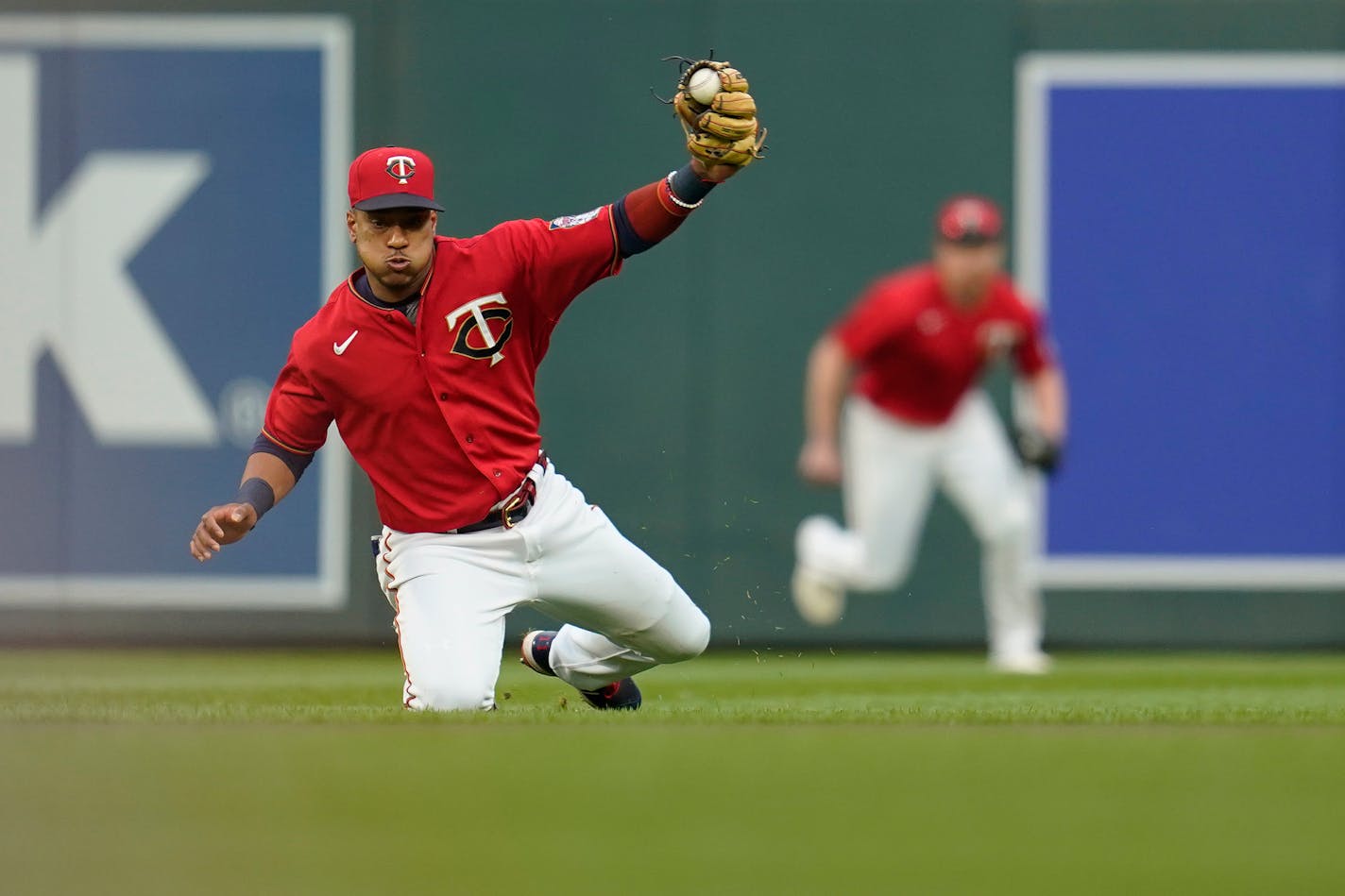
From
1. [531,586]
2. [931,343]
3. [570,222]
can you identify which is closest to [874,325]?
[931,343]

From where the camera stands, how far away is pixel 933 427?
8.57 m

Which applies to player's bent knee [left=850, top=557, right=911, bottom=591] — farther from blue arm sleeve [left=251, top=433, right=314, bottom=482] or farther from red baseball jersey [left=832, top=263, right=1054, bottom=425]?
blue arm sleeve [left=251, top=433, right=314, bottom=482]

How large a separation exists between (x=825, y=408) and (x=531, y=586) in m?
3.73

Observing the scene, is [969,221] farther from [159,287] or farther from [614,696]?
[614,696]

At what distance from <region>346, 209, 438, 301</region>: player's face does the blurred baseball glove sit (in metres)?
0.63

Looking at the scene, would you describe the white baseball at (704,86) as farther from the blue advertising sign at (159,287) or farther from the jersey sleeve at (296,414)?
the blue advertising sign at (159,287)

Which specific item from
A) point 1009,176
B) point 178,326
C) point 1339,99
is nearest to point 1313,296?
point 1339,99

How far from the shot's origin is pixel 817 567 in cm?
853

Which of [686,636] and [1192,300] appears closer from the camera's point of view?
[686,636]

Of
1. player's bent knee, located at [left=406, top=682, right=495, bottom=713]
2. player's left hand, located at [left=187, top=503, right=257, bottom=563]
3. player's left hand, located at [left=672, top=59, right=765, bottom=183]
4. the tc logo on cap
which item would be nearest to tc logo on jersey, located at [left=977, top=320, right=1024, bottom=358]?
player's left hand, located at [left=672, top=59, right=765, bottom=183]

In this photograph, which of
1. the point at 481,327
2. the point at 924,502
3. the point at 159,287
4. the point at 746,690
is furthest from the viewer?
the point at 159,287

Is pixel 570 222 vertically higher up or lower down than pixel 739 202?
lower down

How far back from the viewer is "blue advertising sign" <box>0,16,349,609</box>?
8633 millimetres

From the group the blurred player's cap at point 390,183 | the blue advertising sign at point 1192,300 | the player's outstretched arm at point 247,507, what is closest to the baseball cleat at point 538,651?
the player's outstretched arm at point 247,507
